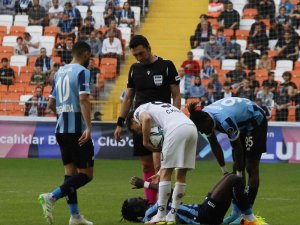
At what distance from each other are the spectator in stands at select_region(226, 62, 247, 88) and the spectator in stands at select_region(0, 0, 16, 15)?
27.5ft

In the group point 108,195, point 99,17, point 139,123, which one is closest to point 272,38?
point 99,17

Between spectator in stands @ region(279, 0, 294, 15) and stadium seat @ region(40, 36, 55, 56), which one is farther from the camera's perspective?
stadium seat @ region(40, 36, 55, 56)

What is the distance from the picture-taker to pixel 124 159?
24906mm

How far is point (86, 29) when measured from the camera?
29875mm

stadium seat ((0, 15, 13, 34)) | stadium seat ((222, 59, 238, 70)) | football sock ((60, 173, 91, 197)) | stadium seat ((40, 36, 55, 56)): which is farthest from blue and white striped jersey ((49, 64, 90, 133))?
stadium seat ((0, 15, 13, 34))

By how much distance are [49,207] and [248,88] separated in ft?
48.5

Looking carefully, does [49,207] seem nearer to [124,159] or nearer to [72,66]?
[72,66]

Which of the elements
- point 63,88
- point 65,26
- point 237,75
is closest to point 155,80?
point 63,88

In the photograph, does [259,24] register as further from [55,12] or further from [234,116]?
[234,116]

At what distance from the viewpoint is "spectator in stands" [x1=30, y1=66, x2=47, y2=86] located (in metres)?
27.8

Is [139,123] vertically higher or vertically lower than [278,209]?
higher

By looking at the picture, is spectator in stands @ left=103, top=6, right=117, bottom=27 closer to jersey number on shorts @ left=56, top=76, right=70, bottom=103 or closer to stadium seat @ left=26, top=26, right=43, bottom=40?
stadium seat @ left=26, top=26, right=43, bottom=40

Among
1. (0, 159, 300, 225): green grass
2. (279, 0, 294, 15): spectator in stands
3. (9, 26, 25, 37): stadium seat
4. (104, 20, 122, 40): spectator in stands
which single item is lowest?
(0, 159, 300, 225): green grass

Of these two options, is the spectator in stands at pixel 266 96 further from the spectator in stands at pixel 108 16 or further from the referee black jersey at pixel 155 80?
the referee black jersey at pixel 155 80
